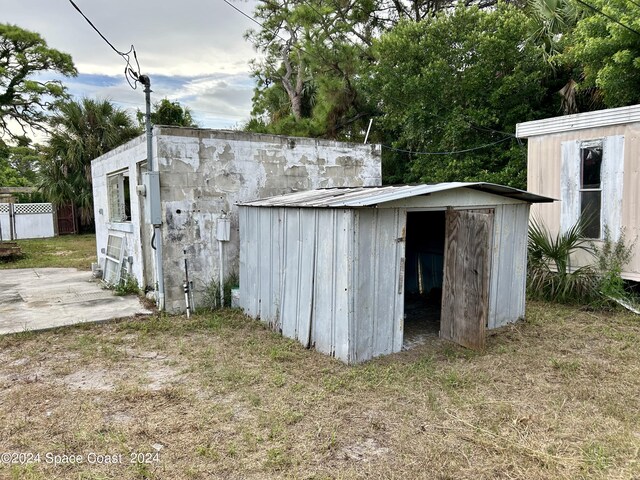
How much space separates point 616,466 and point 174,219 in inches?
236

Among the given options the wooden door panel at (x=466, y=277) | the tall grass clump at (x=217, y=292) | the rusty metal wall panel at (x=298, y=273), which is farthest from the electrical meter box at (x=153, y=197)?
the wooden door panel at (x=466, y=277)

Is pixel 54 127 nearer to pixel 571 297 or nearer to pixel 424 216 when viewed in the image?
pixel 424 216

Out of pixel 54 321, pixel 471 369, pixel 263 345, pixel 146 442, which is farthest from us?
pixel 54 321

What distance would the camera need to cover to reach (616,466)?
2.81 metres

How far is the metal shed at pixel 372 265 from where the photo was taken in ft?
15.2

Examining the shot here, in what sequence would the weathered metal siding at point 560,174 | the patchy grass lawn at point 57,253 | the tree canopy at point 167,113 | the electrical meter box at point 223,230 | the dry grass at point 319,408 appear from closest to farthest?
the dry grass at point 319,408 < the weathered metal siding at point 560,174 < the electrical meter box at point 223,230 < the patchy grass lawn at point 57,253 < the tree canopy at point 167,113

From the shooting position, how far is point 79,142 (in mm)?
16844

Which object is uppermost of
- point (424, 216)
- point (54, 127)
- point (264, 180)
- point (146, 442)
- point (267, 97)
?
point (267, 97)

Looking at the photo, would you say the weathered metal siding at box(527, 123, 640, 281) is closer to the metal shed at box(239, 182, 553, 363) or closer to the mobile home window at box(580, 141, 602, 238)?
the mobile home window at box(580, 141, 602, 238)

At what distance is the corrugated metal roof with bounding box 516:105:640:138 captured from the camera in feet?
21.2

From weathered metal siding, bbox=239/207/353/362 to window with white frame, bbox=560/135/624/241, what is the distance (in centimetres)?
497

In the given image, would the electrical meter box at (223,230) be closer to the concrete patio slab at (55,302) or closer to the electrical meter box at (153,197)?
the electrical meter box at (153,197)

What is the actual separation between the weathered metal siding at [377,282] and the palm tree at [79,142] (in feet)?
50.2

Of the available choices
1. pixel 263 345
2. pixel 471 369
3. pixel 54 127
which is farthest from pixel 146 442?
pixel 54 127
